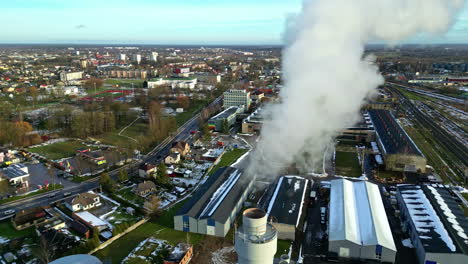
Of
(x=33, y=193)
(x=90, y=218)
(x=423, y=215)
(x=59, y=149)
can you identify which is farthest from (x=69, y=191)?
(x=423, y=215)

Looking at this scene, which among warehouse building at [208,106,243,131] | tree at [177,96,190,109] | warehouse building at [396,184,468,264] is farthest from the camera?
tree at [177,96,190,109]

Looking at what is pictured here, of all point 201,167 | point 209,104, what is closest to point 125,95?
point 209,104

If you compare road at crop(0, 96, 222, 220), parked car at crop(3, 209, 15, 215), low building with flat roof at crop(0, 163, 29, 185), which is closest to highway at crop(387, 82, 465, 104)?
road at crop(0, 96, 222, 220)

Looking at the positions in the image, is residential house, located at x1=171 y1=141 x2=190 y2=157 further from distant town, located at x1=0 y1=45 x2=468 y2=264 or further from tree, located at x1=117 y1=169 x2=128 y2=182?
tree, located at x1=117 y1=169 x2=128 y2=182

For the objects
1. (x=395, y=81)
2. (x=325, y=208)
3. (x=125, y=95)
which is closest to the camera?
(x=325, y=208)

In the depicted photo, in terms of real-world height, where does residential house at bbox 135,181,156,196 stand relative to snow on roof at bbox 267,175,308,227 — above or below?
below

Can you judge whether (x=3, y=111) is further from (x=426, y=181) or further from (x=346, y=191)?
(x=426, y=181)

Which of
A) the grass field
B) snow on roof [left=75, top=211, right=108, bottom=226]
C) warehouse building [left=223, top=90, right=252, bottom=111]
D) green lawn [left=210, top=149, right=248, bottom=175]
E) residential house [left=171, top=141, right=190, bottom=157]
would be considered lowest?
snow on roof [left=75, top=211, right=108, bottom=226]

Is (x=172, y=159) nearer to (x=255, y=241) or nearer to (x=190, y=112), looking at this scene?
(x=255, y=241)
